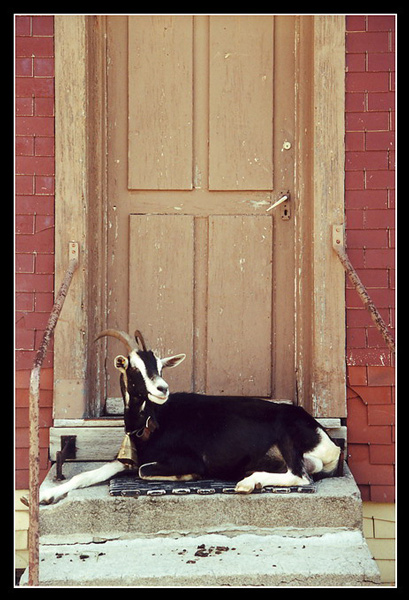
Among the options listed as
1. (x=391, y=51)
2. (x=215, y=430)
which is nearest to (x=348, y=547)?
(x=215, y=430)

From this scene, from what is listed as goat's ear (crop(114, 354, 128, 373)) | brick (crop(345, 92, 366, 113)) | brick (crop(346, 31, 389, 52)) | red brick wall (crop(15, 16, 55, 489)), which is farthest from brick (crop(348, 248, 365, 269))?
red brick wall (crop(15, 16, 55, 489))

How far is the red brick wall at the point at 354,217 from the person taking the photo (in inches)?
188

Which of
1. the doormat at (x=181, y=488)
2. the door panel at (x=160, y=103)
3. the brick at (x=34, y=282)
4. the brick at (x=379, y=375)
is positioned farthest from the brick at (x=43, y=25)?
the brick at (x=379, y=375)

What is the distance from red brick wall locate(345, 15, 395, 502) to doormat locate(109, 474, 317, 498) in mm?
809

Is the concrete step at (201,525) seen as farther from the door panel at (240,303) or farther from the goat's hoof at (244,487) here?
the door panel at (240,303)

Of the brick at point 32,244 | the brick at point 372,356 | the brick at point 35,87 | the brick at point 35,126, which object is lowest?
the brick at point 372,356

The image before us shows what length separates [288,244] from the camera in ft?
16.6

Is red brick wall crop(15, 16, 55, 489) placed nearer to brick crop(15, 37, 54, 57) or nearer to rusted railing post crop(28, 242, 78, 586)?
brick crop(15, 37, 54, 57)

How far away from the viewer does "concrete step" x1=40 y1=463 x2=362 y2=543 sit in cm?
405

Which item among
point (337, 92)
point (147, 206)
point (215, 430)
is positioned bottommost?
point (215, 430)

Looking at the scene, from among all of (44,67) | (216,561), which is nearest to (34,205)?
(44,67)

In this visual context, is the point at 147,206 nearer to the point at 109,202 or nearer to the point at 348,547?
the point at 109,202

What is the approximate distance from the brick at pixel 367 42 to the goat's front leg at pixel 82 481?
285 cm

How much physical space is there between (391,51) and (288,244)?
133 centimetres
